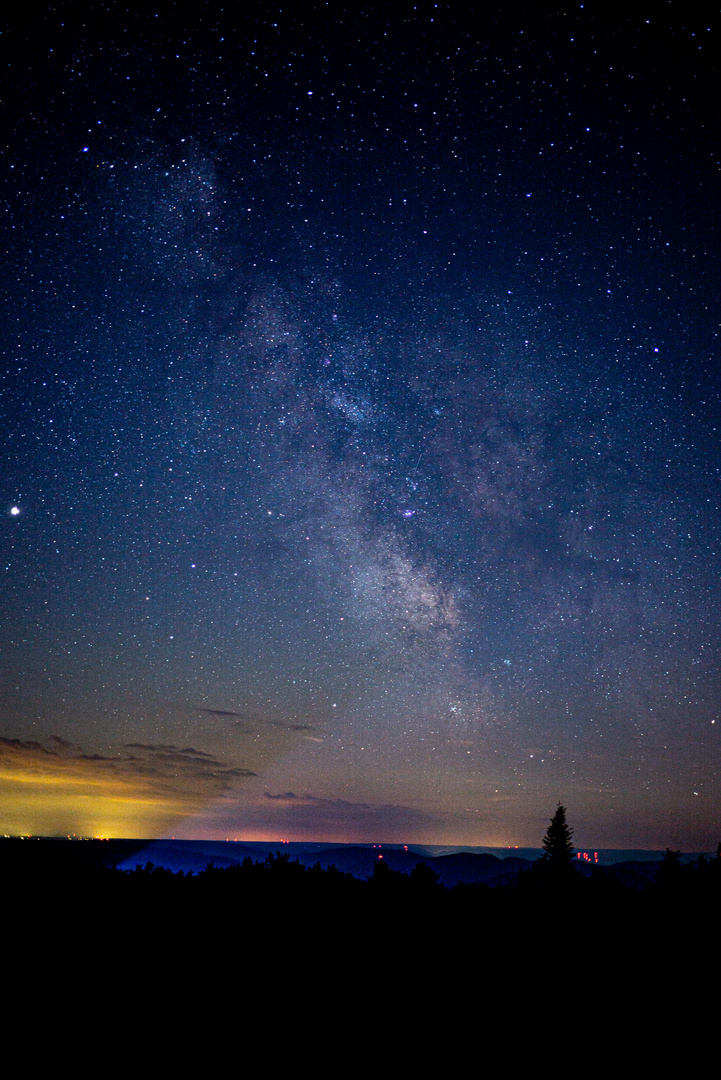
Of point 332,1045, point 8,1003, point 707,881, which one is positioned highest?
point 8,1003

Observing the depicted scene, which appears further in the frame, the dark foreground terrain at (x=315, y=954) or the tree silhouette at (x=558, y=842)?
the tree silhouette at (x=558, y=842)

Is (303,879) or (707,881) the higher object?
(303,879)

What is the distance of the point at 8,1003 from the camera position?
3891 mm

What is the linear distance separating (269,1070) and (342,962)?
1.46m

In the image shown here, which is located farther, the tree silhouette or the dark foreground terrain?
the tree silhouette

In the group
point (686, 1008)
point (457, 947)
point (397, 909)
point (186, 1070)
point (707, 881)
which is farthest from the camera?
point (707, 881)

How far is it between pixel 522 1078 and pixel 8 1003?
3827 mm

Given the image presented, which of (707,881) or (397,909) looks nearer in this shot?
(397,909)

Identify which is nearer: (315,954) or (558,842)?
(315,954)

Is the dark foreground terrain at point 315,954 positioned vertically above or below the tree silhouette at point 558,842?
above

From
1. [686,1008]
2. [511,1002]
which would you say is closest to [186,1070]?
[511,1002]

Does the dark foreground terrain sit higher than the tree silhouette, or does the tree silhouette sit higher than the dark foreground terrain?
the dark foreground terrain

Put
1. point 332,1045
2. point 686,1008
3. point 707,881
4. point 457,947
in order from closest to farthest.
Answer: point 332,1045
point 686,1008
point 457,947
point 707,881

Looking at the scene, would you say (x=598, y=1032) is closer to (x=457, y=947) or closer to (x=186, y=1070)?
(x=457, y=947)
